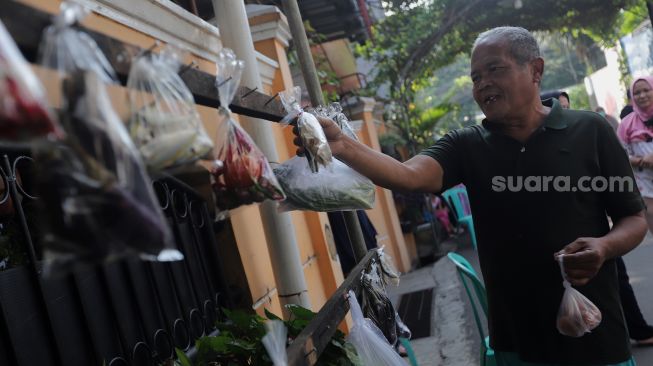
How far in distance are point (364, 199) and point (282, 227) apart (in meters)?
1.06

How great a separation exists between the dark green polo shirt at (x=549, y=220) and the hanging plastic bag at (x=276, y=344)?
4.19 ft

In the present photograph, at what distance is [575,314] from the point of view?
2.24 meters

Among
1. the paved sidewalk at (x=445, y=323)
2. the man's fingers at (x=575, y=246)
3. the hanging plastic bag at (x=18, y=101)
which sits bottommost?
the paved sidewalk at (x=445, y=323)

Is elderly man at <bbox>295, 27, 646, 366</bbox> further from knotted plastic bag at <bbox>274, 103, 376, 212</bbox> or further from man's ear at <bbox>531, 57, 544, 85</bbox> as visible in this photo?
knotted plastic bag at <bbox>274, 103, 376, 212</bbox>

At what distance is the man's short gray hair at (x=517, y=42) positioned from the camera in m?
2.46

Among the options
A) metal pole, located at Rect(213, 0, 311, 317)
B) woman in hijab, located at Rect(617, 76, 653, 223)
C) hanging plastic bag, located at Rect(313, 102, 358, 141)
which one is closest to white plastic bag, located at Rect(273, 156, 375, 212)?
hanging plastic bag, located at Rect(313, 102, 358, 141)

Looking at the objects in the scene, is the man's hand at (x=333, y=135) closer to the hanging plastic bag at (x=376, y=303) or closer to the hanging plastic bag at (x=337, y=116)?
the hanging plastic bag at (x=337, y=116)

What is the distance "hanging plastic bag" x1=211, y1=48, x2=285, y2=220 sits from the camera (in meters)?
1.33

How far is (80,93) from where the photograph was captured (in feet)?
2.78

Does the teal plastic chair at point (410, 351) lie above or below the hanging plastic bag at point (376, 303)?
below

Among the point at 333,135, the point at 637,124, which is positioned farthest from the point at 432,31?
the point at 333,135

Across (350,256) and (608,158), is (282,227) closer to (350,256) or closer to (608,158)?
(608,158)

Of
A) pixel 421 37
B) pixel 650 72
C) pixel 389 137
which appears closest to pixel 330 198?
pixel 389 137

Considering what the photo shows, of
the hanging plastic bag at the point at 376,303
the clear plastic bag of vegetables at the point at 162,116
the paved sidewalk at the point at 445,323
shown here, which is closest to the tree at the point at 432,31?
the paved sidewalk at the point at 445,323
